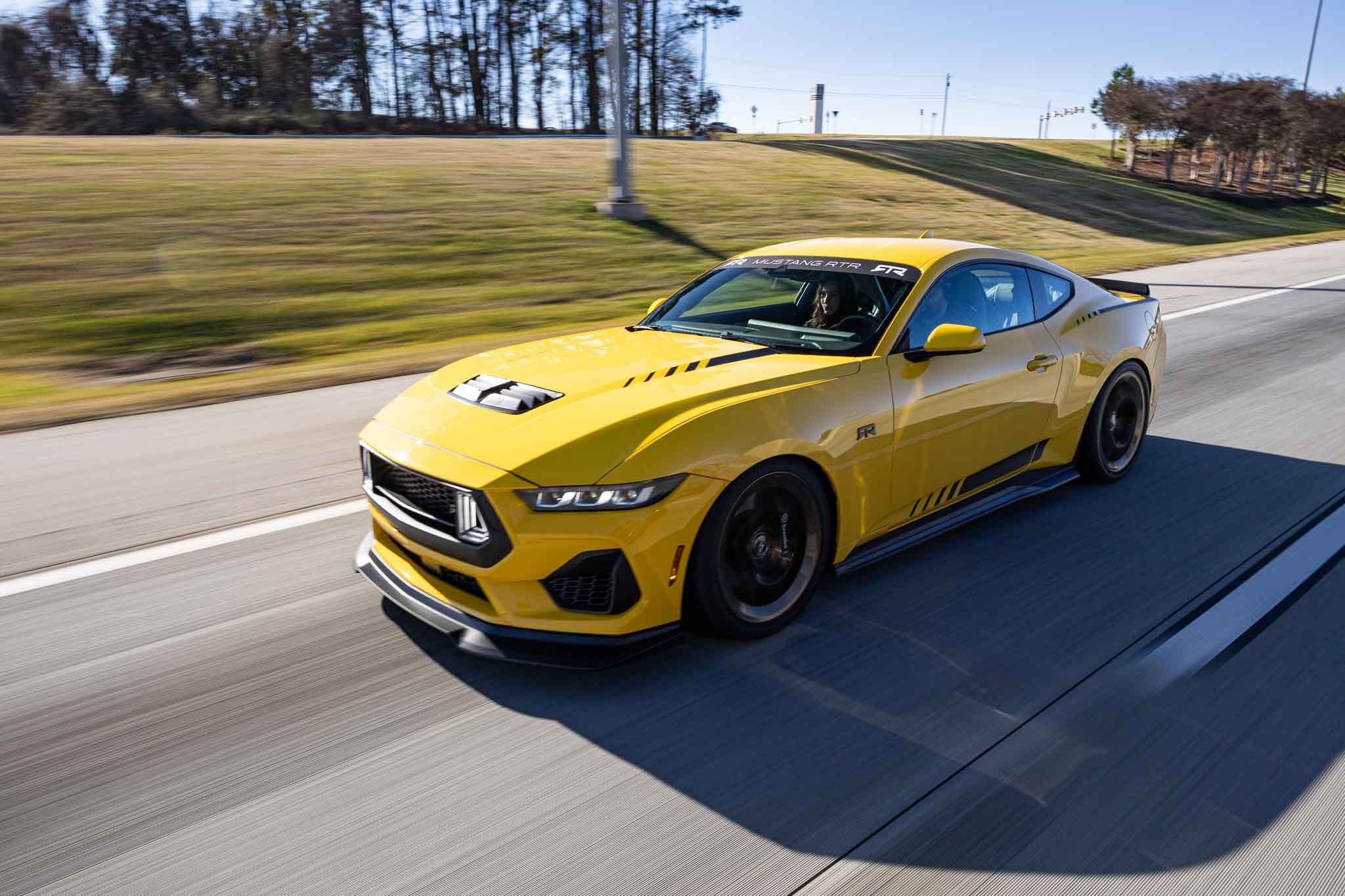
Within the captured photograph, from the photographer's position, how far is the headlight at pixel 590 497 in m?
3.33

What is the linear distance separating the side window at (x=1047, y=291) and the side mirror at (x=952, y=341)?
1.17 meters

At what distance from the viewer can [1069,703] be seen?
135 inches

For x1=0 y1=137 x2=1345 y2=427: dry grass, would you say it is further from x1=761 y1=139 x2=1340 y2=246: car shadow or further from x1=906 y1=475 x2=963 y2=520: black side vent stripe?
x1=906 y1=475 x2=963 y2=520: black side vent stripe

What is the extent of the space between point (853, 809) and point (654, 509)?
115 cm

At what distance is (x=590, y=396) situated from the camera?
12.5ft

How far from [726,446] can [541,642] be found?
37.5 inches

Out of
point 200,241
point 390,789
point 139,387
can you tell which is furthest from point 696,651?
point 200,241

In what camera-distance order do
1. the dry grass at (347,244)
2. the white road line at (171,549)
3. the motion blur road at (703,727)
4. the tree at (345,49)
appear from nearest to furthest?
the motion blur road at (703,727) → the white road line at (171,549) → the dry grass at (347,244) → the tree at (345,49)

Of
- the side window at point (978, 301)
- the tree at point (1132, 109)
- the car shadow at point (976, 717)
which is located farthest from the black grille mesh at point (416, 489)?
the tree at point (1132, 109)

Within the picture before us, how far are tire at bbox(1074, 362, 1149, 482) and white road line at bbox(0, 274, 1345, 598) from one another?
Result: 163 inches

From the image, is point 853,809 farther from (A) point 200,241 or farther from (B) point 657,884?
(A) point 200,241

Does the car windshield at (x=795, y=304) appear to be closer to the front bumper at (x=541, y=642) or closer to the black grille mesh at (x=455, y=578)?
the front bumper at (x=541, y=642)

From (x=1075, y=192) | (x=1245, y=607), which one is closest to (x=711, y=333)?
(x=1245, y=607)

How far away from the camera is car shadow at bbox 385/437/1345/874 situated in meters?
2.80
